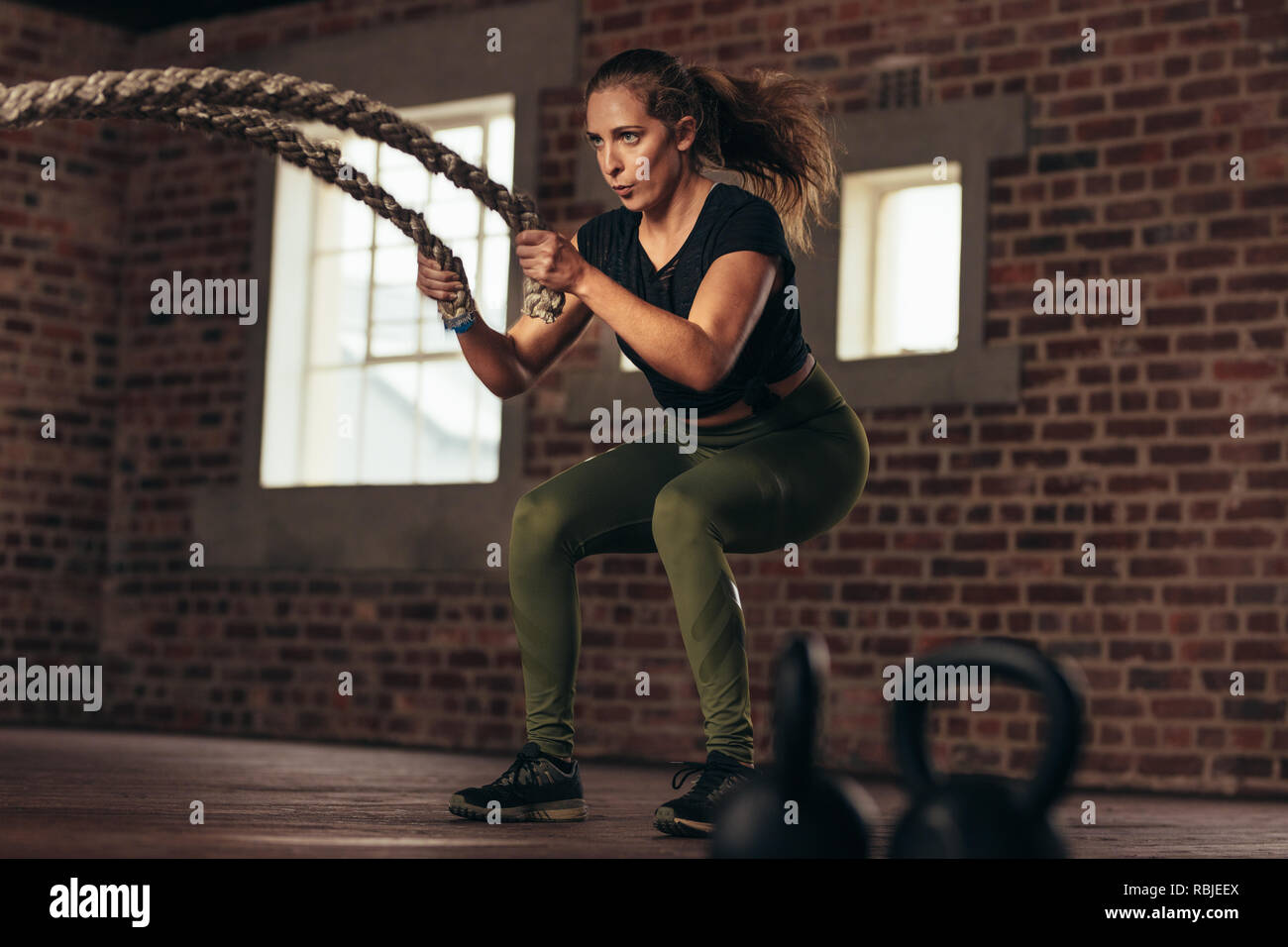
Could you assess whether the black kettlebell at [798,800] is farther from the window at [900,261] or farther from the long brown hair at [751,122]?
the window at [900,261]

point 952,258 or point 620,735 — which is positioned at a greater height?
point 952,258

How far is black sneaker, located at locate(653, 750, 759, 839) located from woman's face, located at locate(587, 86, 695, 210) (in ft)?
3.48

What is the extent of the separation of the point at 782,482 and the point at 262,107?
1.15 m

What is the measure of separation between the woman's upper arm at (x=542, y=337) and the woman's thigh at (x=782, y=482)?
1.54ft

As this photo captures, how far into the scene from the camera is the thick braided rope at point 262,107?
8.69 ft

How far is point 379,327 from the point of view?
24.0ft

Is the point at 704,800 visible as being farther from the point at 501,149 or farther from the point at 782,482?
the point at 501,149

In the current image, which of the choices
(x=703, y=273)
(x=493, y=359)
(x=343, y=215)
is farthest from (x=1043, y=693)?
(x=343, y=215)

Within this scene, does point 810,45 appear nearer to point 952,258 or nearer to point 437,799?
point 952,258

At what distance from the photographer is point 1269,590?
525cm

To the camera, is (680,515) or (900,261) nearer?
(680,515)

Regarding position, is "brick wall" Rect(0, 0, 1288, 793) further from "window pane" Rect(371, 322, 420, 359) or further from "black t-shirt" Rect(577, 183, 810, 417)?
"black t-shirt" Rect(577, 183, 810, 417)

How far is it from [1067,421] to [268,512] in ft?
11.8

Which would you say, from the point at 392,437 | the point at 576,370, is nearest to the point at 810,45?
the point at 576,370
